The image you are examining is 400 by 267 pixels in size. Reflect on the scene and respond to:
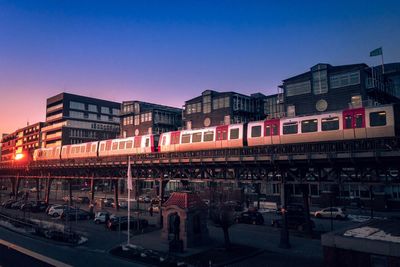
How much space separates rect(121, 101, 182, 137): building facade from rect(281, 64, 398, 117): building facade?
123 feet

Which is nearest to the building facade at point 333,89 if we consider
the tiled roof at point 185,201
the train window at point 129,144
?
the train window at point 129,144

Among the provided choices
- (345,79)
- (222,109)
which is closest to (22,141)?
(222,109)

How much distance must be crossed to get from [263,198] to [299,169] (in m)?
37.3

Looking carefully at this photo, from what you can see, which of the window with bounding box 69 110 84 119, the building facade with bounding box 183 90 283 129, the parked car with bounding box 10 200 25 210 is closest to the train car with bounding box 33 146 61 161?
the parked car with bounding box 10 200 25 210

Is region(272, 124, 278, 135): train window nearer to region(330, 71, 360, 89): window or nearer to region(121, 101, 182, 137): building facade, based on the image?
region(330, 71, 360, 89): window

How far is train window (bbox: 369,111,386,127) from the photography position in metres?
25.2

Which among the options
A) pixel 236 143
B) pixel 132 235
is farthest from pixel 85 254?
pixel 236 143

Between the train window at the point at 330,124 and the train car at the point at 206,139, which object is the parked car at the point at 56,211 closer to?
the train car at the point at 206,139

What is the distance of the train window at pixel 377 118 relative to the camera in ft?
82.7

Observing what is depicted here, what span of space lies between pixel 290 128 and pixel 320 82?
26.1 metres

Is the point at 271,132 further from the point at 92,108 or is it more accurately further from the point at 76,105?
the point at 92,108

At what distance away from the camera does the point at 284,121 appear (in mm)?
30984

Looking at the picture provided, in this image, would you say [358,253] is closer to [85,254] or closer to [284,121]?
[284,121]

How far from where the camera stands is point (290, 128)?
100ft
